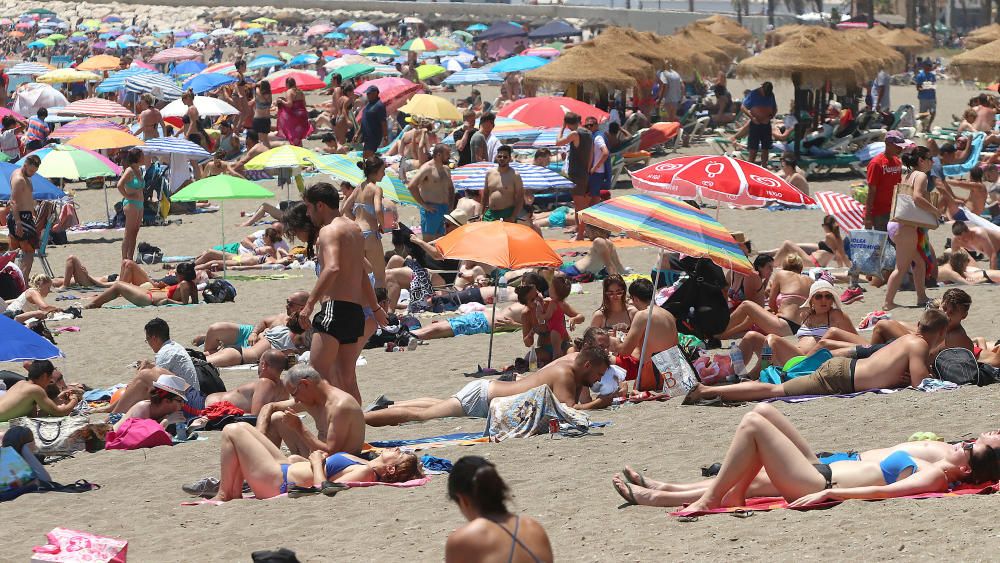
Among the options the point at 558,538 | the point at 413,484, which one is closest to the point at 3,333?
the point at 413,484

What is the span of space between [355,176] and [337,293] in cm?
567

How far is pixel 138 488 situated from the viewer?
650cm

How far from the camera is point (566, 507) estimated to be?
5711 millimetres

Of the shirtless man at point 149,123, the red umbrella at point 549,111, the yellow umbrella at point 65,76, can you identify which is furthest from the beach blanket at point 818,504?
the yellow umbrella at point 65,76

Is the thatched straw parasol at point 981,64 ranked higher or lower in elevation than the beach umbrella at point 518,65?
higher

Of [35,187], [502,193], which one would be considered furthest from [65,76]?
[502,193]

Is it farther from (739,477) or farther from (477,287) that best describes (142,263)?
(739,477)

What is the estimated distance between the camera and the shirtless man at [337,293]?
22.5 ft

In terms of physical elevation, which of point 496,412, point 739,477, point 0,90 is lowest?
point 0,90

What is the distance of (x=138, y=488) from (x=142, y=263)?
8.26 m

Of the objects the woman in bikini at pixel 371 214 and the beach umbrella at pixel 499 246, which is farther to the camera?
the woman in bikini at pixel 371 214

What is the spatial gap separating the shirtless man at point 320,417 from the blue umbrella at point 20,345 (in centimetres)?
109

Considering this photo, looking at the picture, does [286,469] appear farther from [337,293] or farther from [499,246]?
[499,246]

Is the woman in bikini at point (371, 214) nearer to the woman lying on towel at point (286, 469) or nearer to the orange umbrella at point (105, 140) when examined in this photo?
the woman lying on towel at point (286, 469)
